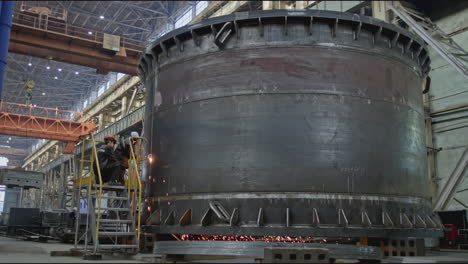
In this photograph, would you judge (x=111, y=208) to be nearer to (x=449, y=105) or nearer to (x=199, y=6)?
(x=449, y=105)

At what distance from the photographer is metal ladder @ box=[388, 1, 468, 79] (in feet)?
53.5

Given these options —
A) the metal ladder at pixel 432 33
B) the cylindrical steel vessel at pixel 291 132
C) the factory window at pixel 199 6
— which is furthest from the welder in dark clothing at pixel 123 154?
the factory window at pixel 199 6

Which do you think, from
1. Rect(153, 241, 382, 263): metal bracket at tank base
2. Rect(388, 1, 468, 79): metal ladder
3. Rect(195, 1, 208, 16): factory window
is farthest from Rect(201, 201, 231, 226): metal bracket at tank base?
Rect(195, 1, 208, 16): factory window

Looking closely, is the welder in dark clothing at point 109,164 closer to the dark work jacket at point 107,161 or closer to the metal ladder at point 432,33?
the dark work jacket at point 107,161

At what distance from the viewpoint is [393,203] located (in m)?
9.80

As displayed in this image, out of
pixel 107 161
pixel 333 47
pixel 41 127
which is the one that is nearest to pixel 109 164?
pixel 107 161

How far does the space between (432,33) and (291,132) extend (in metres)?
12.6

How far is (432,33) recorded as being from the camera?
18.8m

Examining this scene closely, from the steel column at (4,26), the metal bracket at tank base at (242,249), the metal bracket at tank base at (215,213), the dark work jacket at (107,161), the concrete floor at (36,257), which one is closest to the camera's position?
the concrete floor at (36,257)

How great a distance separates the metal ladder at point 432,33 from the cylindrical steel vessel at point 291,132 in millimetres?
6207

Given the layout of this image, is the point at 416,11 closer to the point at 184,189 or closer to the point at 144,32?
the point at 184,189

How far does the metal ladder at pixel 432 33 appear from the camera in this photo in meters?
16.3

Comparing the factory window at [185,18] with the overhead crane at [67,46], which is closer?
the overhead crane at [67,46]

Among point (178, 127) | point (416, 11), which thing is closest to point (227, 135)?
point (178, 127)
